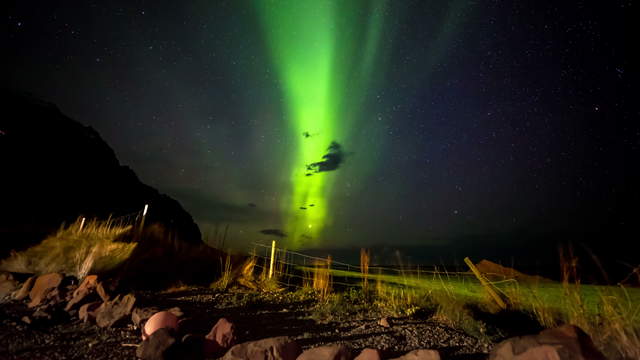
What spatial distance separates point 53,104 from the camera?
2264 cm

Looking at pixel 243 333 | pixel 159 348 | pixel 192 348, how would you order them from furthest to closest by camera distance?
1. pixel 243 333
2. pixel 192 348
3. pixel 159 348

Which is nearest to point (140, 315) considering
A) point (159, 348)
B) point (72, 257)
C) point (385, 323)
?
point (159, 348)

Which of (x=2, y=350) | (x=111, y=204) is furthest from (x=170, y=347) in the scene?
(x=111, y=204)

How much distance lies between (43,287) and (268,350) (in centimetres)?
457

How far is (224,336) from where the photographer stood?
336 cm

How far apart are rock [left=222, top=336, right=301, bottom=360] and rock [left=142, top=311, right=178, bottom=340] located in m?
1.18

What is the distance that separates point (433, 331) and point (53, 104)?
1113 inches

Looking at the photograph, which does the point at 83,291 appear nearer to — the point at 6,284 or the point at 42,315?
the point at 42,315

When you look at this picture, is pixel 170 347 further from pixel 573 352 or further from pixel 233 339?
pixel 573 352

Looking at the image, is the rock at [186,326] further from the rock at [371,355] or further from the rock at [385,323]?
the rock at [385,323]

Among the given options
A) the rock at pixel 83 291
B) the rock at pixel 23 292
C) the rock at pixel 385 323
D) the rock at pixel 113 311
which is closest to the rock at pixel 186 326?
the rock at pixel 113 311

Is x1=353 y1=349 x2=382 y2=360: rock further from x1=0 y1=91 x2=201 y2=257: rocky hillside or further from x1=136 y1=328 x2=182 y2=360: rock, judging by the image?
x1=0 y1=91 x2=201 y2=257: rocky hillside

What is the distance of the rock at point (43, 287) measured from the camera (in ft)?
15.8

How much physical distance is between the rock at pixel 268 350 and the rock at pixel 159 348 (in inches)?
21.4
